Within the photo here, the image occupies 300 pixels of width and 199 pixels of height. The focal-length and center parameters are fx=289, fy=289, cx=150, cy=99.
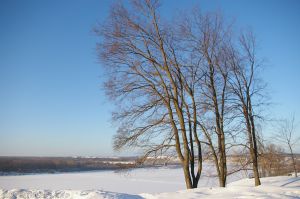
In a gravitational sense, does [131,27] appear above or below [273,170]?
above

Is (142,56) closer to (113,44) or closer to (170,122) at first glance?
(113,44)

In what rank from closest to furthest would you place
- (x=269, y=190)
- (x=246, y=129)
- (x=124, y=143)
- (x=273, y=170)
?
(x=269, y=190), (x=124, y=143), (x=246, y=129), (x=273, y=170)

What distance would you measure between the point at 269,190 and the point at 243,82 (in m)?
7.03

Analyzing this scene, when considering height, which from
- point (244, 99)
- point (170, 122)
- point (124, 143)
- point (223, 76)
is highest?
point (223, 76)

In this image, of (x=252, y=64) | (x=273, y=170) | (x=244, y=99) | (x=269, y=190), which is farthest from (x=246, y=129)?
(x=273, y=170)

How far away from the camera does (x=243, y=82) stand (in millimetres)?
14703

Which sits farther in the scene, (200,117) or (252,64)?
(252,64)

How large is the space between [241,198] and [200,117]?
680 centimetres

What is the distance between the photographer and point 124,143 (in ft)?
41.0

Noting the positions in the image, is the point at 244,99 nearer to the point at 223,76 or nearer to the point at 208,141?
the point at 223,76

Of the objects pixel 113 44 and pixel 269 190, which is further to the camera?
pixel 113 44

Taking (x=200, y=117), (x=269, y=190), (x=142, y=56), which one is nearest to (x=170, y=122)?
(x=200, y=117)

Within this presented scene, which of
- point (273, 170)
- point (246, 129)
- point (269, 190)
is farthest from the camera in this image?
point (273, 170)

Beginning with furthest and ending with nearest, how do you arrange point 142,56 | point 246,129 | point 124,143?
1. point 246,129
2. point 142,56
3. point 124,143
